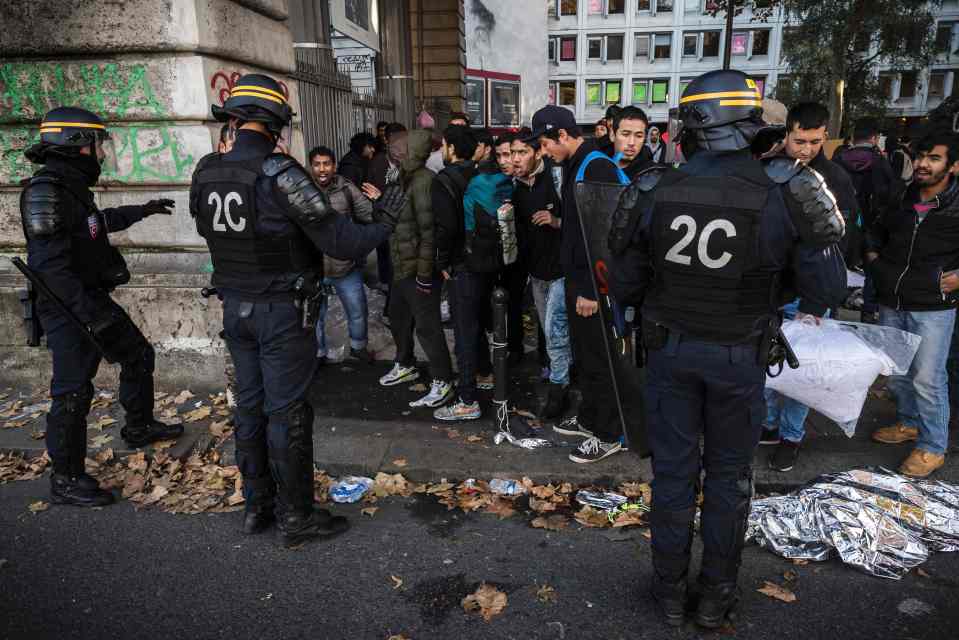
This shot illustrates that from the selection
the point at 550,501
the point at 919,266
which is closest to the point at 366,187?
the point at 550,501

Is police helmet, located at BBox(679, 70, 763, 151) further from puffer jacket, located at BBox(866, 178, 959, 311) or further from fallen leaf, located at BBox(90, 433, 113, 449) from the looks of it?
fallen leaf, located at BBox(90, 433, 113, 449)

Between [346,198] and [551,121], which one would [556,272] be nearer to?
[551,121]

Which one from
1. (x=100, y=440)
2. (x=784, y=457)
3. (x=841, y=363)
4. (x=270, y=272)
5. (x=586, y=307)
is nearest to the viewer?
(x=270, y=272)

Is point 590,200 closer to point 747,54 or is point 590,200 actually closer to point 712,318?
point 712,318

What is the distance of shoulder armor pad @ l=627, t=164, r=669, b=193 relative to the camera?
8.91 ft

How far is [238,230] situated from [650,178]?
1974 mm

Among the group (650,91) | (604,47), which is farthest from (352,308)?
(604,47)

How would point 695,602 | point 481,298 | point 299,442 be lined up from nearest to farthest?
point 695,602, point 299,442, point 481,298

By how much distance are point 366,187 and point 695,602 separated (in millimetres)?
3208

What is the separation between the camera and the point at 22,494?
4.17m

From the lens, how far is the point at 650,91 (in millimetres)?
53812

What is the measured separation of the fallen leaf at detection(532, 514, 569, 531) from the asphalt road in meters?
0.06

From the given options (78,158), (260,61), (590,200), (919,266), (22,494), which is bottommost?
(22,494)

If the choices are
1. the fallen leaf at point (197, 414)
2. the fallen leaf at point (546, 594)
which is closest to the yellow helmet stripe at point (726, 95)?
the fallen leaf at point (546, 594)
